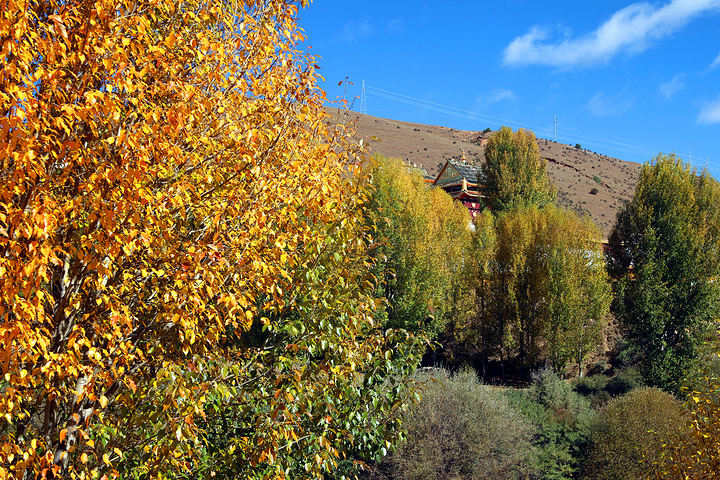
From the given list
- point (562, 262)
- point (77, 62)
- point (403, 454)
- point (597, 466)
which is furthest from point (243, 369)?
point (562, 262)

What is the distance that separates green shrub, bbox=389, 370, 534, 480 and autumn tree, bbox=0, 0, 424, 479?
9.29 m

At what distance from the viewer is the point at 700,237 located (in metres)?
24.8

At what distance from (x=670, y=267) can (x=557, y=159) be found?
73.9m

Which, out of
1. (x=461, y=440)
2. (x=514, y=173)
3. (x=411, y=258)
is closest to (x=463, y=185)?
(x=514, y=173)

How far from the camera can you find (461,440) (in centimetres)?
1456

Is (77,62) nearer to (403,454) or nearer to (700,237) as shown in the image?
(403,454)

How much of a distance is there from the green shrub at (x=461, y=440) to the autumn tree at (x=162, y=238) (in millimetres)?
9288

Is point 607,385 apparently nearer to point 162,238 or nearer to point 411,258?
point 411,258

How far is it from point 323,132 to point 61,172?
2.46 meters

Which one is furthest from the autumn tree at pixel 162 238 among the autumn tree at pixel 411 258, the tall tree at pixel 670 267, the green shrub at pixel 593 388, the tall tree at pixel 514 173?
the tall tree at pixel 514 173

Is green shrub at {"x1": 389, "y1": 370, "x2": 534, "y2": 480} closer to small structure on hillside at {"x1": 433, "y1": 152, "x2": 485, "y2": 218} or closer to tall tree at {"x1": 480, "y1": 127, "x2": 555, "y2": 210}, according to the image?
tall tree at {"x1": 480, "y1": 127, "x2": 555, "y2": 210}

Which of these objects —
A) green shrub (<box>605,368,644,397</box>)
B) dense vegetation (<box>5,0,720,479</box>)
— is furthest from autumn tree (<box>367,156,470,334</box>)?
dense vegetation (<box>5,0,720,479</box>)

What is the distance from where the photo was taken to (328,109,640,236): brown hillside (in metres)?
72.4

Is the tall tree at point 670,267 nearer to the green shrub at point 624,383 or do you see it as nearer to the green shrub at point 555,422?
the green shrub at point 624,383
